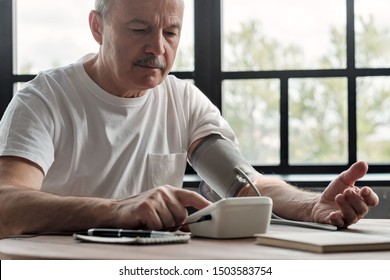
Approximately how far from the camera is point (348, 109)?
3666 millimetres

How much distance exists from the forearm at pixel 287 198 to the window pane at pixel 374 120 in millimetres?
1514

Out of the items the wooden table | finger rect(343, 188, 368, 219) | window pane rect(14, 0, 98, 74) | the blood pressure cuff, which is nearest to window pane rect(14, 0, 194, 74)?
window pane rect(14, 0, 98, 74)

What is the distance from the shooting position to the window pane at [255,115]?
3.73 m

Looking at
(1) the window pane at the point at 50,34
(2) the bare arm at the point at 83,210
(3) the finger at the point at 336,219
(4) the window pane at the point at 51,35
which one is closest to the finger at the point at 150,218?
(2) the bare arm at the point at 83,210

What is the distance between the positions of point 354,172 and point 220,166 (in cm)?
49

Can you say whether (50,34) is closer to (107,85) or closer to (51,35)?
(51,35)

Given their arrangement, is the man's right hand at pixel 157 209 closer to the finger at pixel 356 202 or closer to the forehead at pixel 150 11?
the finger at pixel 356 202

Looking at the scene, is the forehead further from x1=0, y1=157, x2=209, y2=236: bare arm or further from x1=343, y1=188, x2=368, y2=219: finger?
x1=343, y1=188, x2=368, y2=219: finger

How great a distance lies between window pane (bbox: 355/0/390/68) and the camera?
367 centimetres

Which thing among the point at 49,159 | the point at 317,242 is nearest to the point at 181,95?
the point at 49,159

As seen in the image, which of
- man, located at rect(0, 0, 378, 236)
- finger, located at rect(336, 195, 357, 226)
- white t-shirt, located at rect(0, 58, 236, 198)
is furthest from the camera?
white t-shirt, located at rect(0, 58, 236, 198)

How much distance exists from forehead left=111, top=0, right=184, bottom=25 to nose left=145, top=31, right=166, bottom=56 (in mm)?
38

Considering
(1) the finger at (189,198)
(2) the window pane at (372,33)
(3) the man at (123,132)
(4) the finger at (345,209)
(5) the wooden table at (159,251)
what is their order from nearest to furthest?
(5) the wooden table at (159,251) → (1) the finger at (189,198) → (4) the finger at (345,209) → (3) the man at (123,132) → (2) the window pane at (372,33)

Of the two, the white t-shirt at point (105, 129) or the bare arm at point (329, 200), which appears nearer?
the bare arm at point (329, 200)
